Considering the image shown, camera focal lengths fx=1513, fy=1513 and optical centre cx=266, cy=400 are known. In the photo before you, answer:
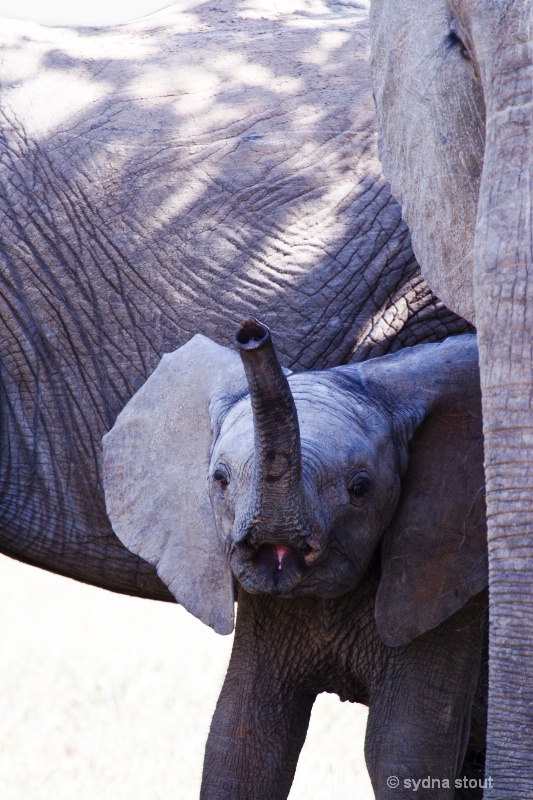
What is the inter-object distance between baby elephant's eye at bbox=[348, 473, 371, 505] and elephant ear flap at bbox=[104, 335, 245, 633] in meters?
0.34

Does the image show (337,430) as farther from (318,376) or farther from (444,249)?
(444,249)

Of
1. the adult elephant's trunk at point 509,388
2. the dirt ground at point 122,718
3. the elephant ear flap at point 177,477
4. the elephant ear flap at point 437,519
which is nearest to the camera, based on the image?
the adult elephant's trunk at point 509,388

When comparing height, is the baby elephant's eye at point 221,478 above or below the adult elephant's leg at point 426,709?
above

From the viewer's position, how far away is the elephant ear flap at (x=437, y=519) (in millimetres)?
3266

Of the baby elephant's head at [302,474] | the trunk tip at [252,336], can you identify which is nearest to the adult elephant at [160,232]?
the baby elephant's head at [302,474]

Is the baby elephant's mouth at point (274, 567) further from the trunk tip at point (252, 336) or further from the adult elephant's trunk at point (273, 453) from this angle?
the trunk tip at point (252, 336)

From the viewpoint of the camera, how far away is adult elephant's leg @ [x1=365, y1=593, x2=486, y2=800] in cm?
327

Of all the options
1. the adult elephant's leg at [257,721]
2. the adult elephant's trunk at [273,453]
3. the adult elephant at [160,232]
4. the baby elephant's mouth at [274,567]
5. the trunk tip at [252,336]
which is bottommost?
the adult elephant's leg at [257,721]

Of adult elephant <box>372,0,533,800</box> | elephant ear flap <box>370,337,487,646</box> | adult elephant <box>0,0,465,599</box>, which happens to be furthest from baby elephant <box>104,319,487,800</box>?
adult elephant <box>372,0,533,800</box>

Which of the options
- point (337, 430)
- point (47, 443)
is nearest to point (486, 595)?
point (337, 430)

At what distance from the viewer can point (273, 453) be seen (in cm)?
279

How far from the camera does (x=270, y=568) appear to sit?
2.94 meters

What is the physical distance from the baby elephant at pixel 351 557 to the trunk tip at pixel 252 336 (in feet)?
1.81

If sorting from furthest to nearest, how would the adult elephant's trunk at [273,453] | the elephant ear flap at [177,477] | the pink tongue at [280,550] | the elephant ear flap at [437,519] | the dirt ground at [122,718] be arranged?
the dirt ground at [122,718] → the elephant ear flap at [177,477] → the elephant ear flap at [437,519] → the pink tongue at [280,550] → the adult elephant's trunk at [273,453]
